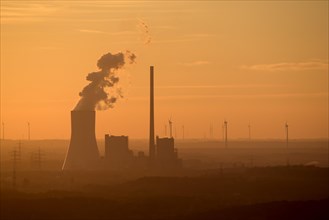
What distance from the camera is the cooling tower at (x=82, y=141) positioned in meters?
99.8

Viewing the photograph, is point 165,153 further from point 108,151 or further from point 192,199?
point 192,199

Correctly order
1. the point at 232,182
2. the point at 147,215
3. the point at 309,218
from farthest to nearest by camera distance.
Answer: the point at 232,182
the point at 147,215
the point at 309,218

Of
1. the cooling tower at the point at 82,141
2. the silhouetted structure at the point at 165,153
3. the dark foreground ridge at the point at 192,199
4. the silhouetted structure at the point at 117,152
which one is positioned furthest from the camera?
the silhouetted structure at the point at 165,153

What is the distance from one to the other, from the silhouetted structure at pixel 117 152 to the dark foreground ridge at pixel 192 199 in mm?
23020

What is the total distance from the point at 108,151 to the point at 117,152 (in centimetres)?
146

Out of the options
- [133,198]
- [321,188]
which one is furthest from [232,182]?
[133,198]

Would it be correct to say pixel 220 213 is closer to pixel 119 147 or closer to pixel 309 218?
pixel 309 218

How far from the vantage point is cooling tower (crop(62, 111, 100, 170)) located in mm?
99812

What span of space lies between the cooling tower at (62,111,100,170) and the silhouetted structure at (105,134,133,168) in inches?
395

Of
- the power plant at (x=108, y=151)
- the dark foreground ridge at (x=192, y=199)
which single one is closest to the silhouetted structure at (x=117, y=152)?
the power plant at (x=108, y=151)

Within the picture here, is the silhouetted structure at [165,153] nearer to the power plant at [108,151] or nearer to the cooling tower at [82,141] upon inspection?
the power plant at [108,151]

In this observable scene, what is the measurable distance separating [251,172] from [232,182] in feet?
54.9

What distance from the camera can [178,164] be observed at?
4729 inches

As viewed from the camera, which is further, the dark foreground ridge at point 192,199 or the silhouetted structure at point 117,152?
the silhouetted structure at point 117,152
